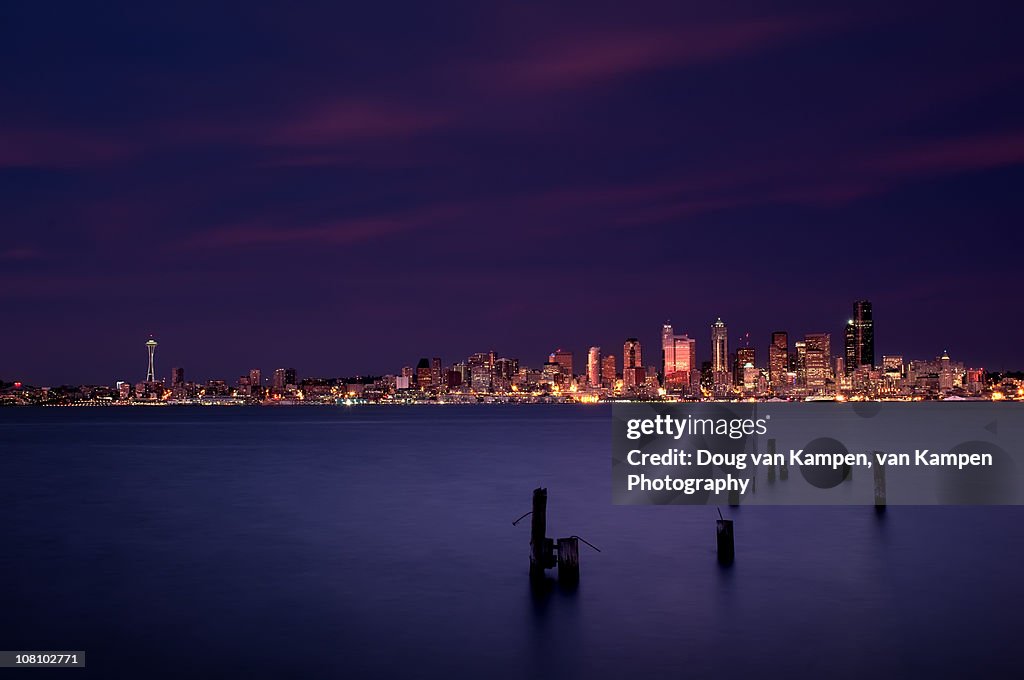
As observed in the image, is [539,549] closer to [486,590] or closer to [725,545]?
[486,590]

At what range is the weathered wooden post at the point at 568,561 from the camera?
87.3ft

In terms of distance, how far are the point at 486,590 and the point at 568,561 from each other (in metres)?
2.57

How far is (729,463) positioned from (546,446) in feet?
163

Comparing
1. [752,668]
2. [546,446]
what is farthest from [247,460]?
[752,668]

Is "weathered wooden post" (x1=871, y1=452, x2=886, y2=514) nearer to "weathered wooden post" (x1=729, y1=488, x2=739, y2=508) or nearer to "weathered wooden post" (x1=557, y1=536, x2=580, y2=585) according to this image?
"weathered wooden post" (x1=729, y1=488, x2=739, y2=508)

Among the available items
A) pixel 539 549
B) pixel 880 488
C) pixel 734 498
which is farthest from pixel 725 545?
pixel 880 488

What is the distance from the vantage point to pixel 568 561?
26.9m

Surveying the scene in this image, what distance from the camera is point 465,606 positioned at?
84.4 ft

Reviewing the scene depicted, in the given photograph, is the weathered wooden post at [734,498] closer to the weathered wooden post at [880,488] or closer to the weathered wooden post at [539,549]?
the weathered wooden post at [880,488]

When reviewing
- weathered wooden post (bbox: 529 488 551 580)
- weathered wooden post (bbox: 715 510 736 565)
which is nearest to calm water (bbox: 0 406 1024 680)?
weathered wooden post (bbox: 715 510 736 565)

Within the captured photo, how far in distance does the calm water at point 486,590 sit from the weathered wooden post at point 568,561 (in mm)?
708

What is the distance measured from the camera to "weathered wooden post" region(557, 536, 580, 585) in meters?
26.6

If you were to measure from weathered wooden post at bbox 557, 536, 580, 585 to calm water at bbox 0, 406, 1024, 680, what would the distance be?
0.71 m

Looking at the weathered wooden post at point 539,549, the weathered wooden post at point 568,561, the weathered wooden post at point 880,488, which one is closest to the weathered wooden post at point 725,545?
the weathered wooden post at point 568,561
